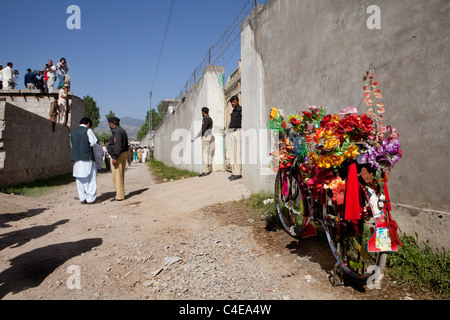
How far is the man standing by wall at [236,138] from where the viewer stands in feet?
23.1

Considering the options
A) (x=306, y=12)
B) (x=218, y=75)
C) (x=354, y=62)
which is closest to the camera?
(x=354, y=62)

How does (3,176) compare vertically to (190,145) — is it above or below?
below

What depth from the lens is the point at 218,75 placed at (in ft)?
33.3

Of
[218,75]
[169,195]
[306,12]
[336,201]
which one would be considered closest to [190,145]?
[218,75]

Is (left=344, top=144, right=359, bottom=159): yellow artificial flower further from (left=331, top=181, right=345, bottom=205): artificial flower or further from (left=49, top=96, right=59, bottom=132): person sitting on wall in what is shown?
(left=49, top=96, right=59, bottom=132): person sitting on wall

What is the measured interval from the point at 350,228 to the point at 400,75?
5.53 ft

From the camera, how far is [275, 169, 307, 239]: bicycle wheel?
3.34 meters

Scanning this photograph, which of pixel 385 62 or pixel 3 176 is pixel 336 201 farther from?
pixel 3 176

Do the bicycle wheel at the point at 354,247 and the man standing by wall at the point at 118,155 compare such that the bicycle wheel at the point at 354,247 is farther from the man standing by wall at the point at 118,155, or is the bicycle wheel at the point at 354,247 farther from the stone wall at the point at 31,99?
the stone wall at the point at 31,99

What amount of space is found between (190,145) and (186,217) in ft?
26.9

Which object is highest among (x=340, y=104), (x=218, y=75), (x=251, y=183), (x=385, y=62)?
(x=218, y=75)

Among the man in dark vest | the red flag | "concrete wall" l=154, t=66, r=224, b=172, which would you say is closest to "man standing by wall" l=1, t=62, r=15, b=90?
"concrete wall" l=154, t=66, r=224, b=172

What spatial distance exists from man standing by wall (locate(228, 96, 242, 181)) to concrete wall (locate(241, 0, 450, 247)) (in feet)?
8.39

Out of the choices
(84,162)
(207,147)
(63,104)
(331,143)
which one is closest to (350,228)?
(331,143)
